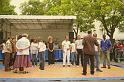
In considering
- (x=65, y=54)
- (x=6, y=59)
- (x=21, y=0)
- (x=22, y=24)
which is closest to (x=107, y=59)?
(x=65, y=54)

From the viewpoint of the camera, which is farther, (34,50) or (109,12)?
(109,12)

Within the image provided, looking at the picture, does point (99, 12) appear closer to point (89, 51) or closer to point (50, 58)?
point (50, 58)

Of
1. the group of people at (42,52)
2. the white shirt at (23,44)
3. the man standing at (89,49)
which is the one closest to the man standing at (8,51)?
the group of people at (42,52)

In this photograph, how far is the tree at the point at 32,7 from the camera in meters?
64.1

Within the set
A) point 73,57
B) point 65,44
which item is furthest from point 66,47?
point 73,57

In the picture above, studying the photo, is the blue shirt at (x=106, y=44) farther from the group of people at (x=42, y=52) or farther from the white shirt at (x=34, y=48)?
the white shirt at (x=34, y=48)

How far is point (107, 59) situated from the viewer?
795 inches

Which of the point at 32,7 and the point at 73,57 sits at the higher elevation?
the point at 32,7

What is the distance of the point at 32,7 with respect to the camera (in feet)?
214

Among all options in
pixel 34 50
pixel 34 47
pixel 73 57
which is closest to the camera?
pixel 34 50

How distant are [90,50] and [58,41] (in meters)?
14.2


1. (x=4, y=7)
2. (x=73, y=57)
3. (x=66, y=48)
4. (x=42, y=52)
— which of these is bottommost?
(x=73, y=57)

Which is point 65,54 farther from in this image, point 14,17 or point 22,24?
point 22,24

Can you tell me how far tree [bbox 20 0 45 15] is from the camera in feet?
210
